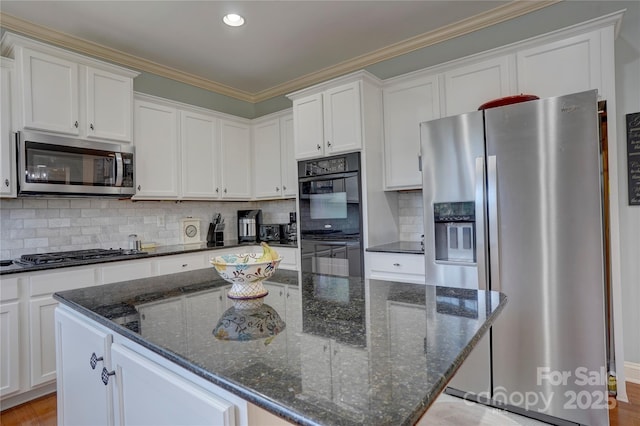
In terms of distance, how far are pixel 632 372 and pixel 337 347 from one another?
8.68 feet

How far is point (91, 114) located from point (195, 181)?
107cm

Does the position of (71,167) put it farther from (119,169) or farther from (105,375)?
(105,375)

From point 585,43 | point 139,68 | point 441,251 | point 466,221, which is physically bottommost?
point 441,251

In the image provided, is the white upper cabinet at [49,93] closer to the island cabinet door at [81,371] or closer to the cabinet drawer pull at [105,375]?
the island cabinet door at [81,371]

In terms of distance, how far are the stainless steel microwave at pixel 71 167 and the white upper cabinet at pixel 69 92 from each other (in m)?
0.10

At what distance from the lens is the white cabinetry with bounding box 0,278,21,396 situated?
2.15m

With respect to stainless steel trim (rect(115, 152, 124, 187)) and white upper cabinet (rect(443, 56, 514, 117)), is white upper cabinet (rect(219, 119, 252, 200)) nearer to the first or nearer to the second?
stainless steel trim (rect(115, 152, 124, 187))

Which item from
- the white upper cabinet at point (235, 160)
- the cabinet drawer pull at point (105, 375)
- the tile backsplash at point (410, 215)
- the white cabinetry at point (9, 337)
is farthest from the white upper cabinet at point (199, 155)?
the cabinet drawer pull at point (105, 375)

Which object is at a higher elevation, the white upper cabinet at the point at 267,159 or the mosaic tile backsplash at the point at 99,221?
the white upper cabinet at the point at 267,159

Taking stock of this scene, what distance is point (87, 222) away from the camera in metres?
2.98

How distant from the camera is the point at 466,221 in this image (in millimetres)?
2123

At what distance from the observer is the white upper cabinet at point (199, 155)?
11.3 ft

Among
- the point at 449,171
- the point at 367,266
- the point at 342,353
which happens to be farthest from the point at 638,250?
the point at 342,353

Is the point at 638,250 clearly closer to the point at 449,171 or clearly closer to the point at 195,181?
the point at 449,171
